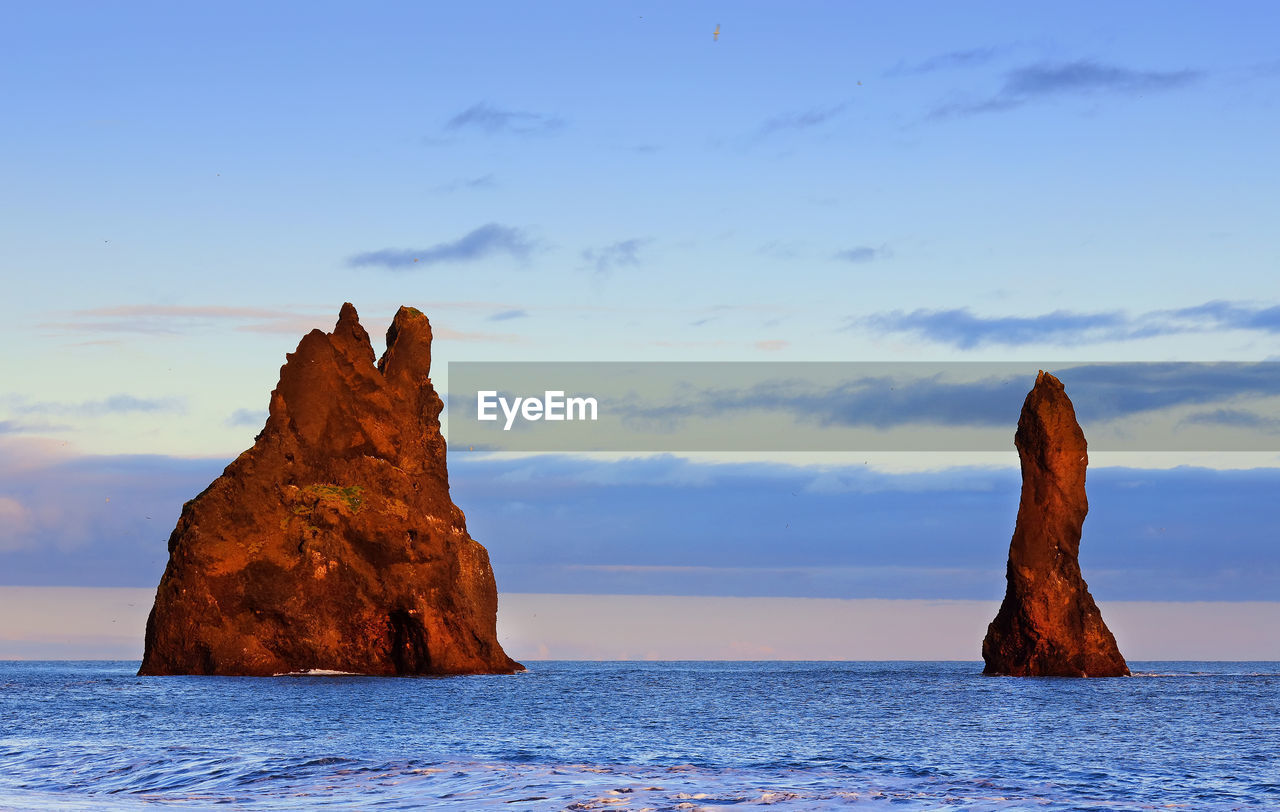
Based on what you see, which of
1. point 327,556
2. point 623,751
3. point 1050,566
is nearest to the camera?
point 623,751

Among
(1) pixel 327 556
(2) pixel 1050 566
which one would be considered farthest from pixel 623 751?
(1) pixel 327 556

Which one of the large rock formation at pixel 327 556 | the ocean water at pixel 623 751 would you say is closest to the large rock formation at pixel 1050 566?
the ocean water at pixel 623 751

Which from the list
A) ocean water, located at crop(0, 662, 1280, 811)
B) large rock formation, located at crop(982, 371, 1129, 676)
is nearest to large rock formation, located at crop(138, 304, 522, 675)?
ocean water, located at crop(0, 662, 1280, 811)

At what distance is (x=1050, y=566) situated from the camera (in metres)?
105

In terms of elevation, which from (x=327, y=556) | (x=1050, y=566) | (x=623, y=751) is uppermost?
(x=327, y=556)

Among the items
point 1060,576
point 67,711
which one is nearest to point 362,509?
point 67,711

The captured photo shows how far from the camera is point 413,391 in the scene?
125 metres

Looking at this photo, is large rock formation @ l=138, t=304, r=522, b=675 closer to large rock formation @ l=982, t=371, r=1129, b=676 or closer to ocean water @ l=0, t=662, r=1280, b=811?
ocean water @ l=0, t=662, r=1280, b=811

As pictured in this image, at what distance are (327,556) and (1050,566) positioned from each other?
184 feet

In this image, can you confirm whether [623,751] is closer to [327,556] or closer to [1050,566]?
[1050,566]

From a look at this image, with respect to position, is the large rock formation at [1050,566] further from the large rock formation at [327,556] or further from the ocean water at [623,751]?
the large rock formation at [327,556]

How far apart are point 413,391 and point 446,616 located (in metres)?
21.8

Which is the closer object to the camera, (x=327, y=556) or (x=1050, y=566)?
(x=1050, y=566)

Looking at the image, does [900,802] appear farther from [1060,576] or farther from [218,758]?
[1060,576]
